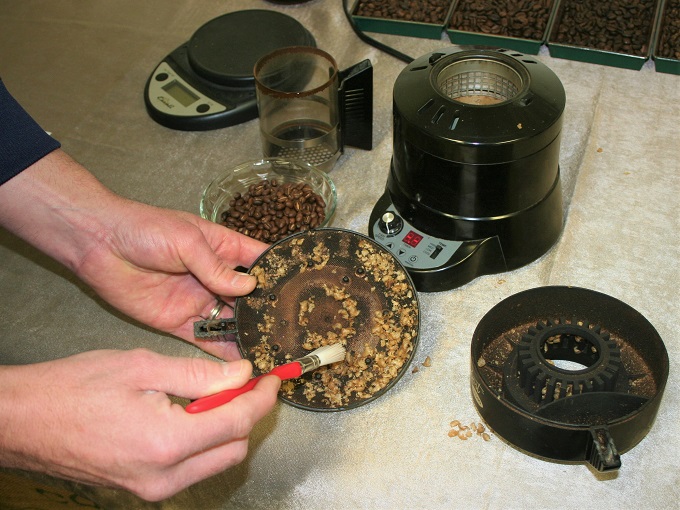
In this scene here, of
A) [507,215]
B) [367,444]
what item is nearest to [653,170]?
[507,215]

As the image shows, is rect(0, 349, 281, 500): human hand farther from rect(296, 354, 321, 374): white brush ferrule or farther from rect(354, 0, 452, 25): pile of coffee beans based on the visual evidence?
rect(354, 0, 452, 25): pile of coffee beans

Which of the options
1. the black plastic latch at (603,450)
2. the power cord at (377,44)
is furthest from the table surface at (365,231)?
the black plastic latch at (603,450)

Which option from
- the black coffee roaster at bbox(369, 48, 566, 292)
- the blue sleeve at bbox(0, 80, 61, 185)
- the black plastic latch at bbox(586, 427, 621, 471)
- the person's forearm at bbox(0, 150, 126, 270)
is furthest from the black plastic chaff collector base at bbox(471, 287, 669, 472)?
the blue sleeve at bbox(0, 80, 61, 185)

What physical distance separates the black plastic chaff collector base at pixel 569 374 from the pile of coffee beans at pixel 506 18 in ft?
2.17

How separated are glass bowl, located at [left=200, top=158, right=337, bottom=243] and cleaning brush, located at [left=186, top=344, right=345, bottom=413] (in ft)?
1.00

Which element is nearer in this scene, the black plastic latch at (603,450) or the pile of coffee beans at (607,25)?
the black plastic latch at (603,450)

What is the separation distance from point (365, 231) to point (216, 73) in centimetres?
43

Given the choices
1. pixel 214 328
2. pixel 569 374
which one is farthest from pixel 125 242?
pixel 569 374

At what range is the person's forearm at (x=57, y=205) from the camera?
1008 millimetres

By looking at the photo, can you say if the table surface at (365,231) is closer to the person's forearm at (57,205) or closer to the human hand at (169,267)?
the human hand at (169,267)

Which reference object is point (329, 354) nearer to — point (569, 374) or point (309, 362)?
point (309, 362)

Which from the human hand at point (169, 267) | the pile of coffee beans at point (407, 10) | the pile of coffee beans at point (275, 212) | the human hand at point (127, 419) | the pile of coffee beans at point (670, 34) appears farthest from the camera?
the pile of coffee beans at point (407, 10)

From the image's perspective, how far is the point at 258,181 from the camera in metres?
1.25

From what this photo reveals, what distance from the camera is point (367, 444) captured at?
951 millimetres
